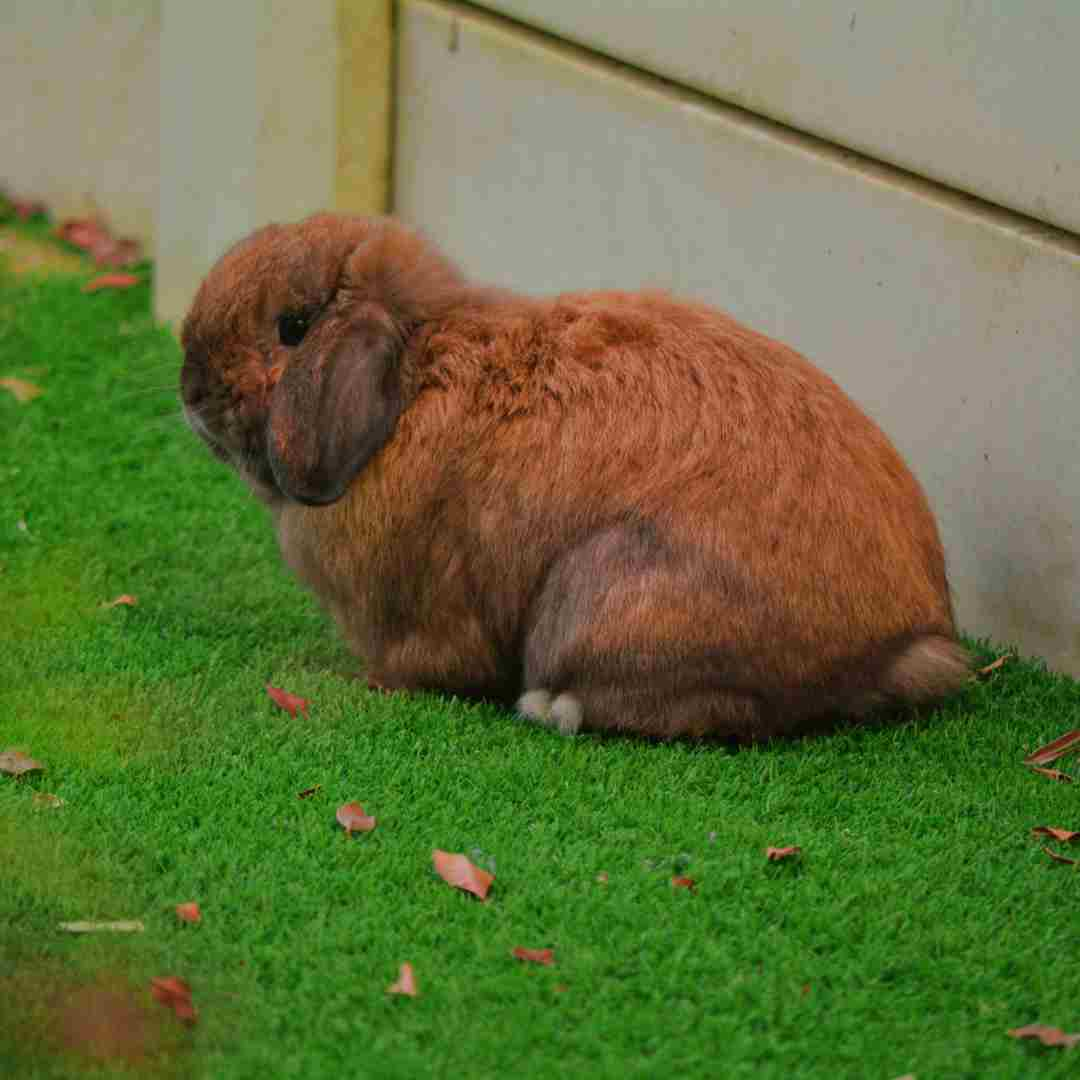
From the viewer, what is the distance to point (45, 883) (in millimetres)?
3568

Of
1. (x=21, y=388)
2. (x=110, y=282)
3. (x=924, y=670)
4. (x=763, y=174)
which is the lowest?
(x=21, y=388)

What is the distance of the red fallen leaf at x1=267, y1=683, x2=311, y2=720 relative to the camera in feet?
14.5

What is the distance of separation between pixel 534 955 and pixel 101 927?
79 cm

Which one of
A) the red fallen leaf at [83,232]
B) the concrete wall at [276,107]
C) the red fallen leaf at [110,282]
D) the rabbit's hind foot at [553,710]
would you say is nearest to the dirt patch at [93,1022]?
the rabbit's hind foot at [553,710]

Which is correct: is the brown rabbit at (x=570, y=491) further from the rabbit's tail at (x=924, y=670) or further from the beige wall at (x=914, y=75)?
the beige wall at (x=914, y=75)

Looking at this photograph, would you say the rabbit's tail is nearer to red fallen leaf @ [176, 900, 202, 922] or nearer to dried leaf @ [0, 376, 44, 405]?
red fallen leaf @ [176, 900, 202, 922]

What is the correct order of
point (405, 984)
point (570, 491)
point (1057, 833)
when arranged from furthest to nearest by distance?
1. point (570, 491)
2. point (1057, 833)
3. point (405, 984)

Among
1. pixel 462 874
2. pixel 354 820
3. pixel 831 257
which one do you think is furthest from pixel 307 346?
pixel 831 257

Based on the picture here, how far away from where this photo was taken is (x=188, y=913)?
3494mm

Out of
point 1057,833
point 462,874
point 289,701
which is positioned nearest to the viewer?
point 462,874

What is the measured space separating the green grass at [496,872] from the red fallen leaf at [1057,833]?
62 mm

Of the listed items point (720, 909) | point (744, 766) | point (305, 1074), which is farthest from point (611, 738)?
point (305, 1074)

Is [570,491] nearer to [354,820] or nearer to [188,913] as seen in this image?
[354,820]

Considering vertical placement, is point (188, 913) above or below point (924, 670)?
A: below
